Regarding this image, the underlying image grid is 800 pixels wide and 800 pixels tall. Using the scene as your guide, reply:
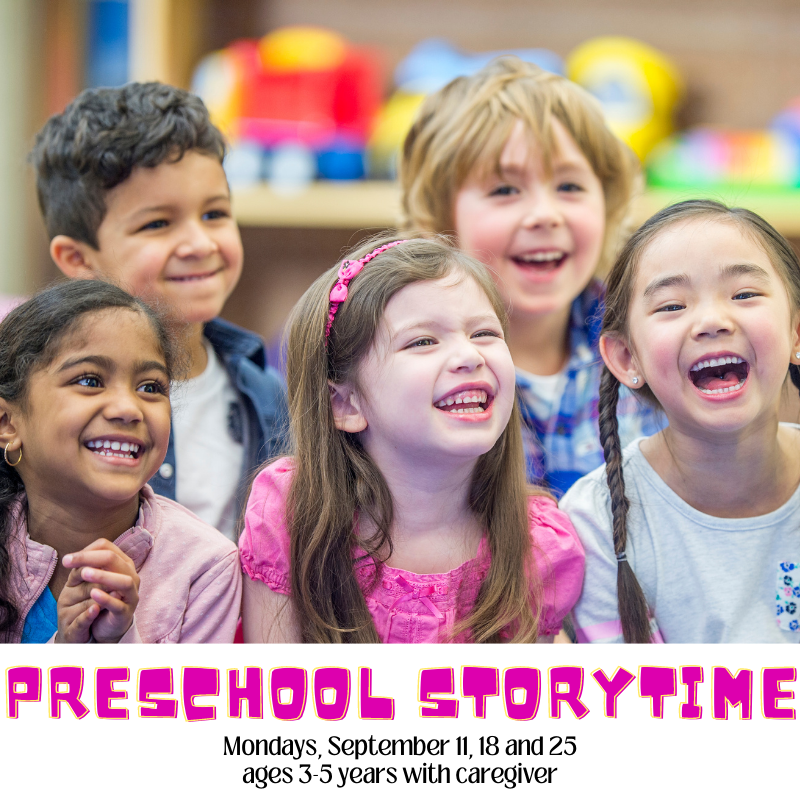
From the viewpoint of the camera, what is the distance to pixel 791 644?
2.69 feet

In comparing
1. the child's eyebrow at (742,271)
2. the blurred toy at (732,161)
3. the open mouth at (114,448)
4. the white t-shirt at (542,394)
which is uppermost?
the blurred toy at (732,161)

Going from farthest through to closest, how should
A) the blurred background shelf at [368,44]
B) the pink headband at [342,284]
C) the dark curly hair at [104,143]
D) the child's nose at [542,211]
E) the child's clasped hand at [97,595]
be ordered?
the blurred background shelf at [368,44] < the child's nose at [542,211] < the dark curly hair at [104,143] < the pink headband at [342,284] < the child's clasped hand at [97,595]

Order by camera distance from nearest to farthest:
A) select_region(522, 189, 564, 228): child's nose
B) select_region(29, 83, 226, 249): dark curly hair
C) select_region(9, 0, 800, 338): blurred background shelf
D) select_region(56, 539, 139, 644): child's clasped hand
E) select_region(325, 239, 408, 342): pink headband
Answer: select_region(56, 539, 139, 644): child's clasped hand → select_region(325, 239, 408, 342): pink headband → select_region(29, 83, 226, 249): dark curly hair → select_region(522, 189, 564, 228): child's nose → select_region(9, 0, 800, 338): blurred background shelf

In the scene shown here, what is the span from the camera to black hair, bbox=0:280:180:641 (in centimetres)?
75

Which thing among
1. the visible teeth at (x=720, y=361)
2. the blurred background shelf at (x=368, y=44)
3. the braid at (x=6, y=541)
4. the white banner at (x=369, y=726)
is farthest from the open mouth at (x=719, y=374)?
the blurred background shelf at (x=368, y=44)

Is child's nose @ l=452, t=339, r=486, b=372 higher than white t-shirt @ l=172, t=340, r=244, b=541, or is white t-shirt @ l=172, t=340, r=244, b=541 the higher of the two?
child's nose @ l=452, t=339, r=486, b=372

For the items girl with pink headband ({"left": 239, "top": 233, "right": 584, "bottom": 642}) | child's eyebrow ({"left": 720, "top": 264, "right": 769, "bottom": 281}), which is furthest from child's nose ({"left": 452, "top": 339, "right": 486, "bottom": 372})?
child's eyebrow ({"left": 720, "top": 264, "right": 769, "bottom": 281})

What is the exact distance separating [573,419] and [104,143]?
2.01 ft

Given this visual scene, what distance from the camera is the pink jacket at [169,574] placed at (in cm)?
77

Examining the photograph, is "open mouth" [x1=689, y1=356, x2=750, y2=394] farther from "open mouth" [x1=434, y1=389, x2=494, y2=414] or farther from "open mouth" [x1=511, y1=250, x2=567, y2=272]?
"open mouth" [x1=511, y1=250, x2=567, y2=272]

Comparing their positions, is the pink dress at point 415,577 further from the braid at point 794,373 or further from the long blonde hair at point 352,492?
the braid at point 794,373

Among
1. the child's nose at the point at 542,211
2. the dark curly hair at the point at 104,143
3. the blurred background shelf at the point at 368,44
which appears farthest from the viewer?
the blurred background shelf at the point at 368,44

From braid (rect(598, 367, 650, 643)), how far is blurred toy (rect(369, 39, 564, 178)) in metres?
1.02

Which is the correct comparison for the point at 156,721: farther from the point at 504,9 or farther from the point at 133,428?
the point at 504,9
